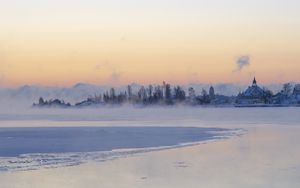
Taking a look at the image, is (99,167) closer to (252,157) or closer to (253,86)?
(252,157)

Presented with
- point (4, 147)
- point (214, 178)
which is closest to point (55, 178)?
point (214, 178)

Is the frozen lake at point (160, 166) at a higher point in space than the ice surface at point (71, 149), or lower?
lower

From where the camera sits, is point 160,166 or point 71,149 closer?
point 160,166

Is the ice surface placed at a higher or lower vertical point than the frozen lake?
higher

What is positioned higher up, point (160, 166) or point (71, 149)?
point (71, 149)

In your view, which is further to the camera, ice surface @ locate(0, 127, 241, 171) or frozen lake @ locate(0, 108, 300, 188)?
ice surface @ locate(0, 127, 241, 171)

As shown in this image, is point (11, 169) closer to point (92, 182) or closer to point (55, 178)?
point (55, 178)

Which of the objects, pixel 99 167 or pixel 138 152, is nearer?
pixel 99 167

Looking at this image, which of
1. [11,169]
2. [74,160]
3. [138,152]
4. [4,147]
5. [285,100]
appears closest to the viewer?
[11,169]

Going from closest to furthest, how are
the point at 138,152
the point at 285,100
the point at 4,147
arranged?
the point at 138,152 < the point at 4,147 < the point at 285,100

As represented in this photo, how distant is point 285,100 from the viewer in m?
169

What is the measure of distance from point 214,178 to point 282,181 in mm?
1479

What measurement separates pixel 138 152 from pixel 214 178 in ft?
21.0

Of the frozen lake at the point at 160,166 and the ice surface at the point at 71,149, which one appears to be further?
the ice surface at the point at 71,149
